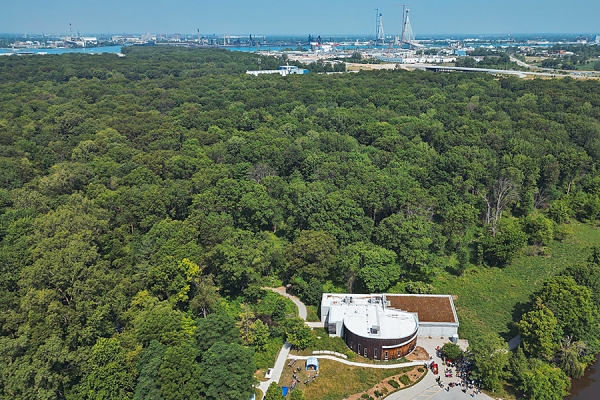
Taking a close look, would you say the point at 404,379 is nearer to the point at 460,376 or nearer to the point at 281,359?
the point at 460,376

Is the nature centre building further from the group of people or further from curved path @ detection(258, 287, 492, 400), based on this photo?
the group of people

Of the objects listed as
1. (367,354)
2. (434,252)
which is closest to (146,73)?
(434,252)

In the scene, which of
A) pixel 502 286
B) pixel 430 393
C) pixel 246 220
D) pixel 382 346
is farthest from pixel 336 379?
pixel 246 220

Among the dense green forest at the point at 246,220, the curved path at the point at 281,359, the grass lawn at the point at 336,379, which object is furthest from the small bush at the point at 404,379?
the curved path at the point at 281,359

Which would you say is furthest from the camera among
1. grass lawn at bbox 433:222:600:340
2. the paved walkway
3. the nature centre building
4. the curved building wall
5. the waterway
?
grass lawn at bbox 433:222:600:340

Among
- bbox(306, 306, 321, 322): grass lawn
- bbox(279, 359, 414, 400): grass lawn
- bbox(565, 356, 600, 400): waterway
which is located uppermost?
bbox(306, 306, 321, 322): grass lawn

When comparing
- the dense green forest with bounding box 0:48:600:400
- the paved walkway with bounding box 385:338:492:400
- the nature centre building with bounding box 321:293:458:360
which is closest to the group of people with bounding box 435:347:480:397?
the paved walkway with bounding box 385:338:492:400

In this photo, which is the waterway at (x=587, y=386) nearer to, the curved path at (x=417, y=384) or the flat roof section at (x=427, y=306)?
the curved path at (x=417, y=384)
